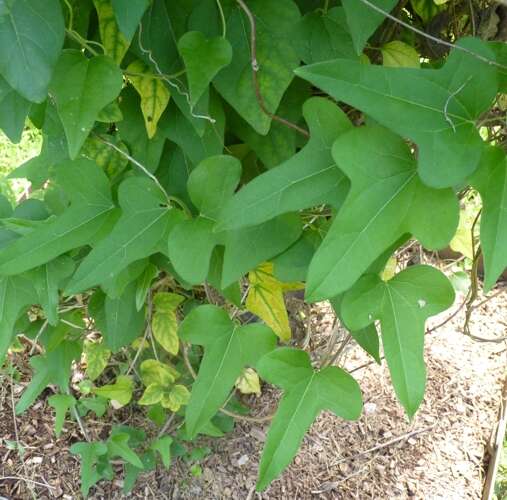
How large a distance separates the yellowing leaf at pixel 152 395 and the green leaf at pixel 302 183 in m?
0.75

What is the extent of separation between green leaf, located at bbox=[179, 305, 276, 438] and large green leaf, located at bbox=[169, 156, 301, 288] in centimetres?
11

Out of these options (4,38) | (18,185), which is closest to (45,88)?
(4,38)

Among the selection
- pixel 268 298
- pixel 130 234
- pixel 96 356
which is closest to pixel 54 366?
pixel 96 356

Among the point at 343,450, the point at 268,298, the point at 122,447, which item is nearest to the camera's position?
the point at 268,298

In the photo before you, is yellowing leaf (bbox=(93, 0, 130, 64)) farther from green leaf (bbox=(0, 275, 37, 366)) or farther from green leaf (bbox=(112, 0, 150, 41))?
green leaf (bbox=(0, 275, 37, 366))

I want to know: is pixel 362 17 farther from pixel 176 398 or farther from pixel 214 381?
pixel 176 398

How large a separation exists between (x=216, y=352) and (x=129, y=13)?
1.57 ft

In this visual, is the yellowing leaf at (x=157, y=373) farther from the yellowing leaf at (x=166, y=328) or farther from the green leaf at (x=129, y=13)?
the green leaf at (x=129, y=13)

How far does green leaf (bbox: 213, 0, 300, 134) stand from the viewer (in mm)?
707

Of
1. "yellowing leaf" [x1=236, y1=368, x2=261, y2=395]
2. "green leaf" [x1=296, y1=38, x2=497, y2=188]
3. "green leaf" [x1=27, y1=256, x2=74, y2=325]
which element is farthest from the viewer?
"yellowing leaf" [x1=236, y1=368, x2=261, y2=395]

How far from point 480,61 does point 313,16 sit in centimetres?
24

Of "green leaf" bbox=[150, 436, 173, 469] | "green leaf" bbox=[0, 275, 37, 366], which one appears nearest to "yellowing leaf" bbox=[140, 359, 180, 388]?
"green leaf" bbox=[150, 436, 173, 469]

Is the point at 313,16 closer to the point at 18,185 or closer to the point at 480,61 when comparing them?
the point at 480,61

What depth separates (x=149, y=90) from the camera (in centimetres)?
76
